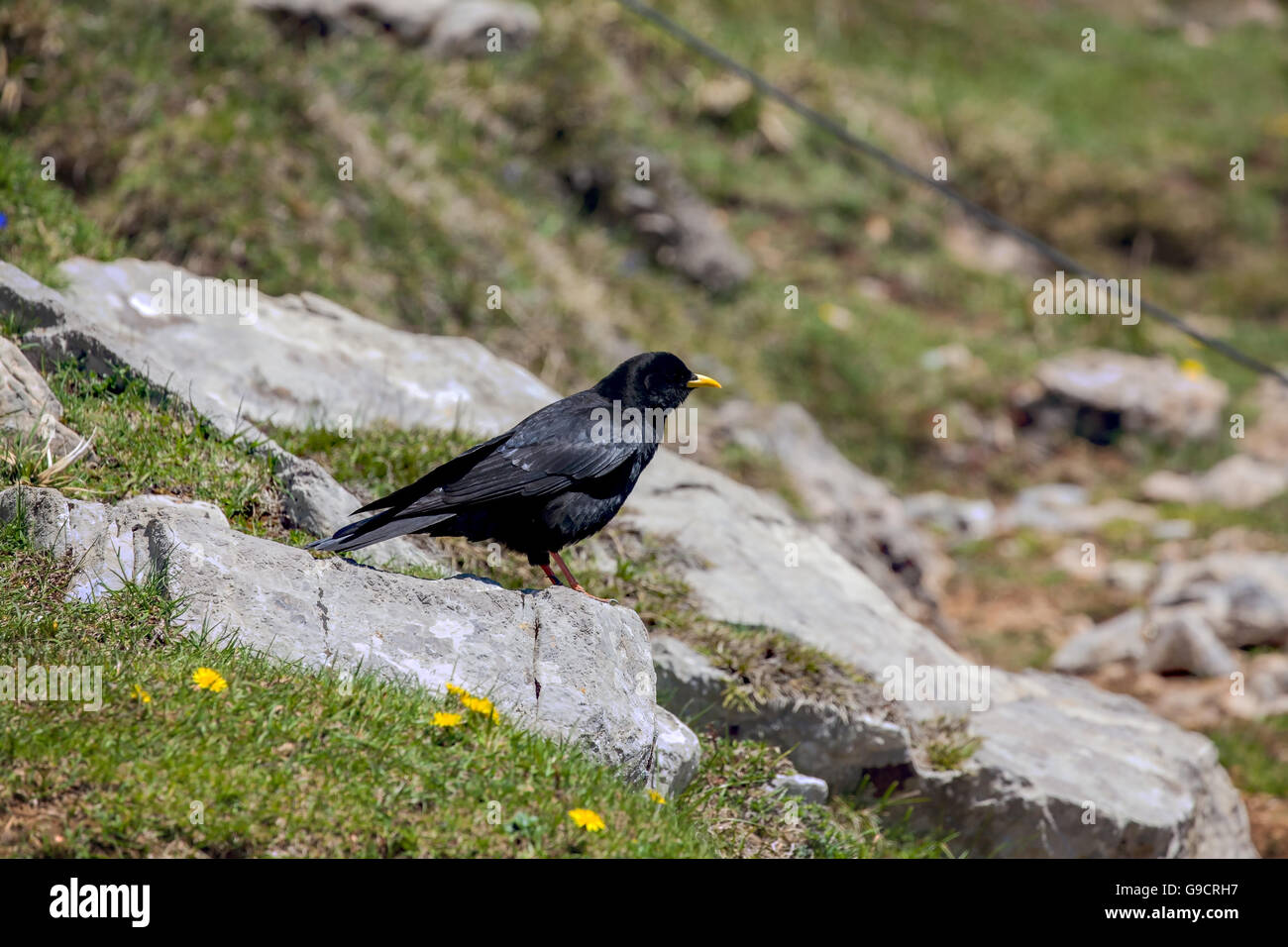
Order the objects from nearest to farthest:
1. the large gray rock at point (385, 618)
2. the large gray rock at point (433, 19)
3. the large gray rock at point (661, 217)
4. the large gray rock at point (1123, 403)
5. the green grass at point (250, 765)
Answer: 1. the green grass at point (250, 765)
2. the large gray rock at point (385, 618)
3. the large gray rock at point (433, 19)
4. the large gray rock at point (661, 217)
5. the large gray rock at point (1123, 403)

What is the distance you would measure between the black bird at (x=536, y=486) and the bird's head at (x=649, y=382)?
21 centimetres

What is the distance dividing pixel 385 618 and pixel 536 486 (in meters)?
0.96

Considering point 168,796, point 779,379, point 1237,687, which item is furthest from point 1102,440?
point 168,796

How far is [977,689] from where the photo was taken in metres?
6.54

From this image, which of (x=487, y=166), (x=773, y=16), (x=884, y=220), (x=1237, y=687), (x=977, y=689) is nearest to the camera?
(x=977, y=689)

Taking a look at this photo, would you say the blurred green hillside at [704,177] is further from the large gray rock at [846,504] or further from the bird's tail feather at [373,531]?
the bird's tail feather at [373,531]

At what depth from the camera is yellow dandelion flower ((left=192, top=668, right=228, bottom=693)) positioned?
396 cm

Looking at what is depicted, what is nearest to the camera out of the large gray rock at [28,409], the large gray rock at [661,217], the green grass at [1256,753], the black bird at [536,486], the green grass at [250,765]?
the green grass at [250,765]

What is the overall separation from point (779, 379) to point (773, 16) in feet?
26.4

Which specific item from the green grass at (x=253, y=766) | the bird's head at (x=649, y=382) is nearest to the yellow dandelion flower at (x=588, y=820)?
the green grass at (x=253, y=766)

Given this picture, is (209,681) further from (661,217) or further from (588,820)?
(661,217)

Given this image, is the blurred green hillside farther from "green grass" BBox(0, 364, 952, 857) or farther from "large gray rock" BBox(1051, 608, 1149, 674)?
"green grass" BBox(0, 364, 952, 857)

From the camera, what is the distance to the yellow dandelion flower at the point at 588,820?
3904mm
